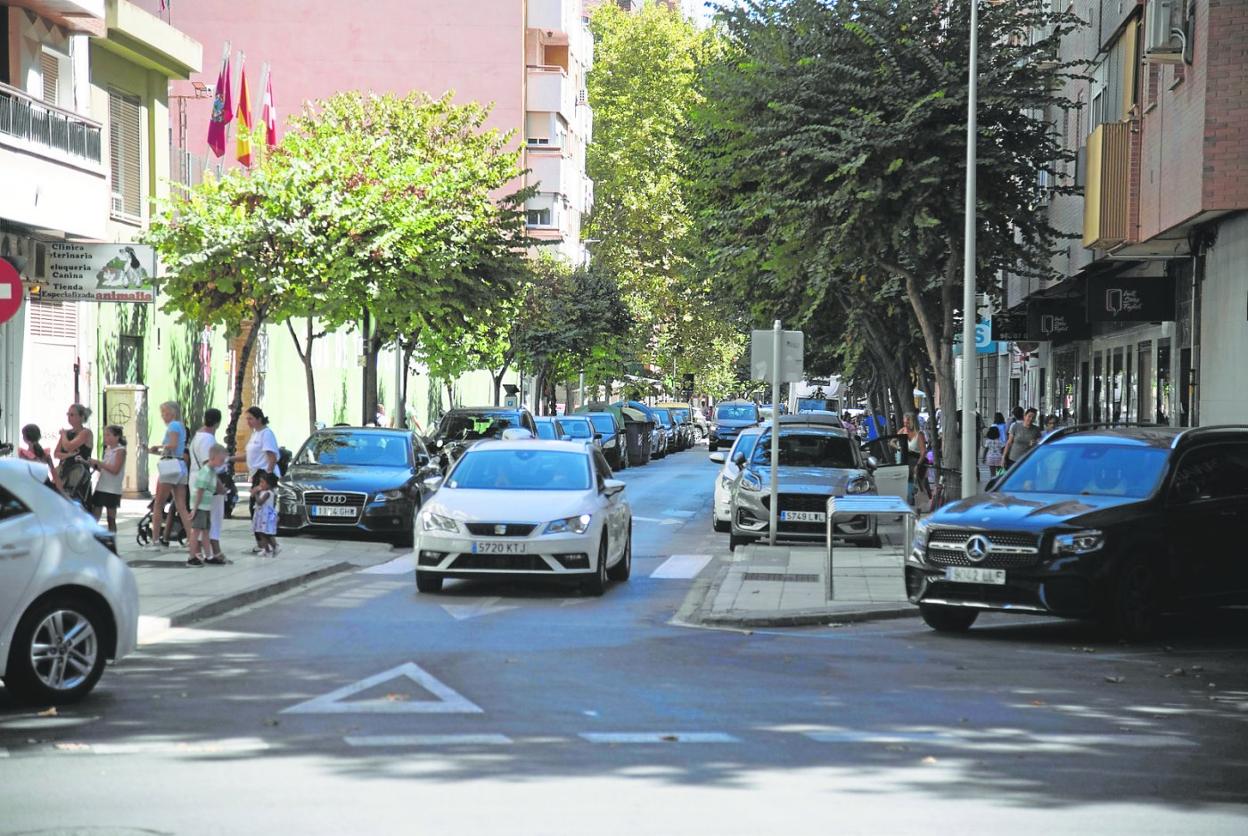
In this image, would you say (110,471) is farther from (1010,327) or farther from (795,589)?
(1010,327)

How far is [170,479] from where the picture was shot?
2097 cm

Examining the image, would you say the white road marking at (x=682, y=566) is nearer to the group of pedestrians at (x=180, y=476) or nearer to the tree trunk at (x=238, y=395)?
the group of pedestrians at (x=180, y=476)

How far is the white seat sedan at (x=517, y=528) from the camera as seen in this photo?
18422 mm

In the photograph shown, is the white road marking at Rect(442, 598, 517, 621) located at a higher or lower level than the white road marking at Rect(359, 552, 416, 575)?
higher

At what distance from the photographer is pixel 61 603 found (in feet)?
35.7

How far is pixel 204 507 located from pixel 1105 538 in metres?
9.40

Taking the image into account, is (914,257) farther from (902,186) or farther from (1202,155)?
(1202,155)

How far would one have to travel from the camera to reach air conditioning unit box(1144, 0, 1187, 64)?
23500 millimetres

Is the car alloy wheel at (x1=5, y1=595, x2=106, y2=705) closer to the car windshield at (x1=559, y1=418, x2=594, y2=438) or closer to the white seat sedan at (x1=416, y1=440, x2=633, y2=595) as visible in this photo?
the white seat sedan at (x1=416, y1=440, x2=633, y2=595)

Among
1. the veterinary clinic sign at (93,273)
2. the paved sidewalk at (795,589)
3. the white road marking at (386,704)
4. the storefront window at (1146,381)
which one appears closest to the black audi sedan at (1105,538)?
the paved sidewalk at (795,589)

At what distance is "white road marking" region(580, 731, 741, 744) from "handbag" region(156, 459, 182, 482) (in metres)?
11.9

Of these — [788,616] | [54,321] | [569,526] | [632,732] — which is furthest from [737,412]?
[632,732]

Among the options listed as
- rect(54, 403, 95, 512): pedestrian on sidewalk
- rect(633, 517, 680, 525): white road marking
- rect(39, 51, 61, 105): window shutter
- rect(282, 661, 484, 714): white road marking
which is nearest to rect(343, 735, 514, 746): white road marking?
rect(282, 661, 484, 714): white road marking

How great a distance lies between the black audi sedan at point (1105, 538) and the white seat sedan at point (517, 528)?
3662mm
